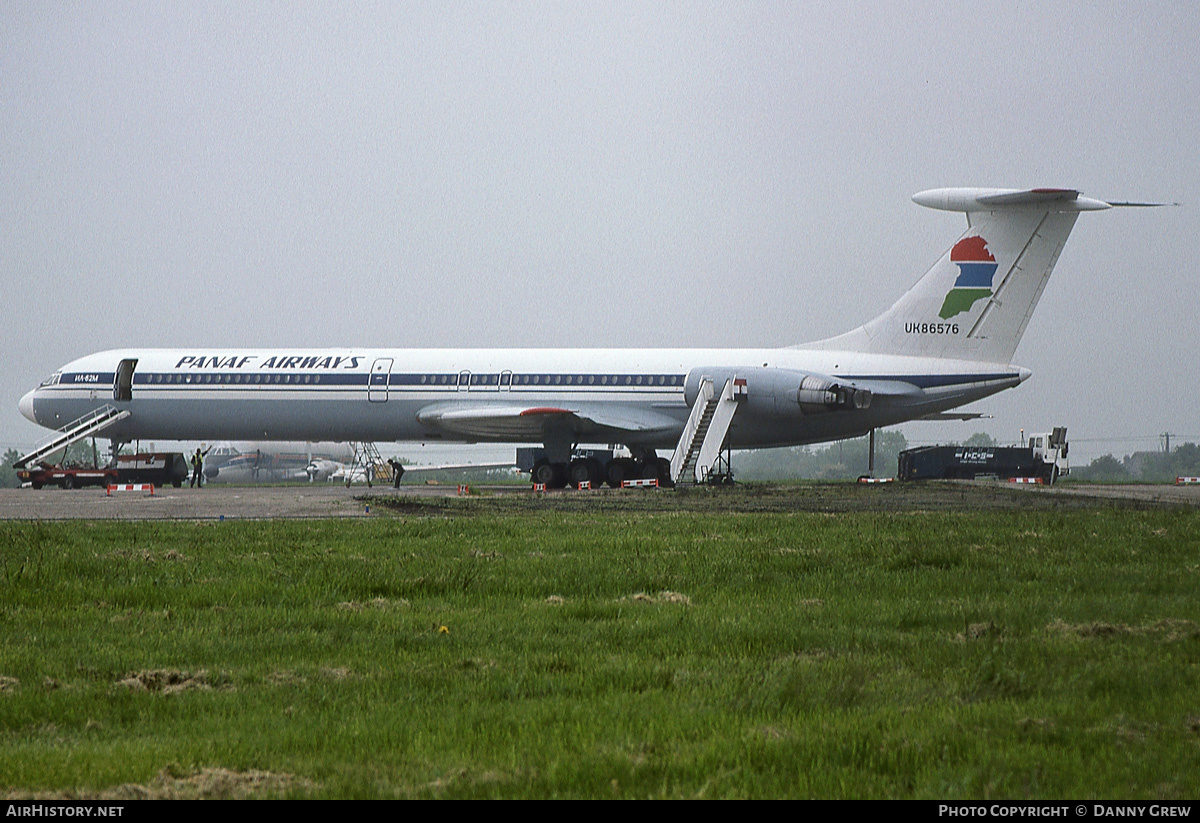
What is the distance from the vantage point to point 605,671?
21.6ft

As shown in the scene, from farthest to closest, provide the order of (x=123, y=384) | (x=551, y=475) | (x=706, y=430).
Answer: (x=123, y=384), (x=551, y=475), (x=706, y=430)

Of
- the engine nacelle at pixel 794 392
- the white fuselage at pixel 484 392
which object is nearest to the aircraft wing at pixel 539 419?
the white fuselage at pixel 484 392

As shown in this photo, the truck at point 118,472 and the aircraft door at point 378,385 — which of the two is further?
the truck at point 118,472

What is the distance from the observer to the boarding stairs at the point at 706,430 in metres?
32.3

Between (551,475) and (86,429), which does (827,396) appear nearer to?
(551,475)

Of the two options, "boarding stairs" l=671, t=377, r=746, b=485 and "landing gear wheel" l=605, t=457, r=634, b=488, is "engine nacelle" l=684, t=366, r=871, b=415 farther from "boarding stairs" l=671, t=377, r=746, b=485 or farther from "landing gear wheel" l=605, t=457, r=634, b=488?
"landing gear wheel" l=605, t=457, r=634, b=488

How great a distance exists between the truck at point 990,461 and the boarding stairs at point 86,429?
33.3 meters

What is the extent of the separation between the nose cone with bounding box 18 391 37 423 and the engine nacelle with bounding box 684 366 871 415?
77.4ft

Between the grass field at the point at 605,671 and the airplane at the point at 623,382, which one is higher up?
the airplane at the point at 623,382

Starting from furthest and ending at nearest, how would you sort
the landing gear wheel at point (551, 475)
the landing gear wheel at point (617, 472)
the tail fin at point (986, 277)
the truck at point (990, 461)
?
the truck at point (990, 461) < the landing gear wheel at point (551, 475) < the landing gear wheel at point (617, 472) < the tail fin at point (986, 277)

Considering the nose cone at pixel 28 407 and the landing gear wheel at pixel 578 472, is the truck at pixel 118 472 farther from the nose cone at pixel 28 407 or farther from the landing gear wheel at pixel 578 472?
the landing gear wheel at pixel 578 472

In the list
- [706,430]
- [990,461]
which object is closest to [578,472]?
[706,430]

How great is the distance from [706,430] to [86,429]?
20266mm

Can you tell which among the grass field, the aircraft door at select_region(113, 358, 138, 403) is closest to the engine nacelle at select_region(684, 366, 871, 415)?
the aircraft door at select_region(113, 358, 138, 403)
